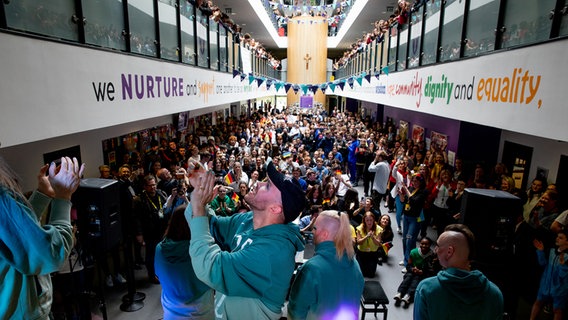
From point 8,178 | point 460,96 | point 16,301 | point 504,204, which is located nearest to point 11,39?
point 8,178

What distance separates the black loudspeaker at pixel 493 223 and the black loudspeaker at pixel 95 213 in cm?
397

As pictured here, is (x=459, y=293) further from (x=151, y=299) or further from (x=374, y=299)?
(x=151, y=299)

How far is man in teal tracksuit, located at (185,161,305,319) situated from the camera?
1.37m

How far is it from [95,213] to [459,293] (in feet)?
11.8

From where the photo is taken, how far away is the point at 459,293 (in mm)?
2082

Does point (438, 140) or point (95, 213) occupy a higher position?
point (438, 140)

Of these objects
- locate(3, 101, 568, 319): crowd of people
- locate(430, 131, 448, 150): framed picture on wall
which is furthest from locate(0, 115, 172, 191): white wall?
locate(430, 131, 448, 150): framed picture on wall

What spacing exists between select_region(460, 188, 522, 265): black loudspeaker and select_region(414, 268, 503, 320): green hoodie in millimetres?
1590

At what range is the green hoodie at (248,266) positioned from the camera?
137 cm

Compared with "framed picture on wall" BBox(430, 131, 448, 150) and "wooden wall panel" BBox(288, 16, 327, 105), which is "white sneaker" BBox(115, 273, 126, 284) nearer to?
"framed picture on wall" BBox(430, 131, 448, 150)

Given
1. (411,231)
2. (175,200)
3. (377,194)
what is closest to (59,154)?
(175,200)

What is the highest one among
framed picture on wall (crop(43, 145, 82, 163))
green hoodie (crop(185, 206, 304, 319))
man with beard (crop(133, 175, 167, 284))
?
green hoodie (crop(185, 206, 304, 319))

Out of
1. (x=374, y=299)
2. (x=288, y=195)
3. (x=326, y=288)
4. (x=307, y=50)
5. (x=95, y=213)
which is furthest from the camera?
(x=307, y=50)

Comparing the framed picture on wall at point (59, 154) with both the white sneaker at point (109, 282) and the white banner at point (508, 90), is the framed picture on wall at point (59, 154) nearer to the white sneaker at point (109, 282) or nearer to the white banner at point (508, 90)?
the white sneaker at point (109, 282)
